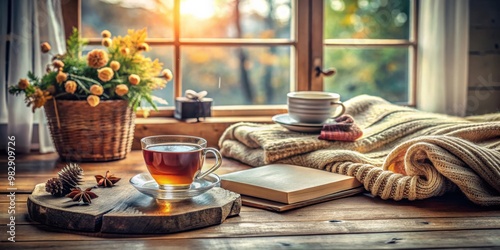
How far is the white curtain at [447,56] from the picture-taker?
87.8 inches

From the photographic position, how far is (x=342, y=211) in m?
1.29

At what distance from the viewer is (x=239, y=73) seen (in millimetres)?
2824

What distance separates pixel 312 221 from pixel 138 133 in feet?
3.03

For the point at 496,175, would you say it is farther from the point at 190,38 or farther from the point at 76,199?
the point at 190,38

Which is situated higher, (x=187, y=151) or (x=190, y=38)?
(x=190, y=38)

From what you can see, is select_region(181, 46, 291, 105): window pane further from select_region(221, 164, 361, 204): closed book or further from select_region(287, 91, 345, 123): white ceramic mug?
select_region(221, 164, 361, 204): closed book

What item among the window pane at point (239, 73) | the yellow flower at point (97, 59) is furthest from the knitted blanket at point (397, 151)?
the window pane at point (239, 73)

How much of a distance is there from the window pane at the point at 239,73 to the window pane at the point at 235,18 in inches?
3.0

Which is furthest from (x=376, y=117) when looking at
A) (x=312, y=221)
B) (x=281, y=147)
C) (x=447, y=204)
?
(x=312, y=221)

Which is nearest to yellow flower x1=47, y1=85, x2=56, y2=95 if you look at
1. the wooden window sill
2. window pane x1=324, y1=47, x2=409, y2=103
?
the wooden window sill

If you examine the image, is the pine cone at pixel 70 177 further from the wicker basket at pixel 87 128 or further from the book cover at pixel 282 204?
the wicker basket at pixel 87 128

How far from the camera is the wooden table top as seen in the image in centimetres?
108

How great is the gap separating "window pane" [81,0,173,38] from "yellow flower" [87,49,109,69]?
1.83 feet

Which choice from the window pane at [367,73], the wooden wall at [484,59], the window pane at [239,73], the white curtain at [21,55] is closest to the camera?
the white curtain at [21,55]
